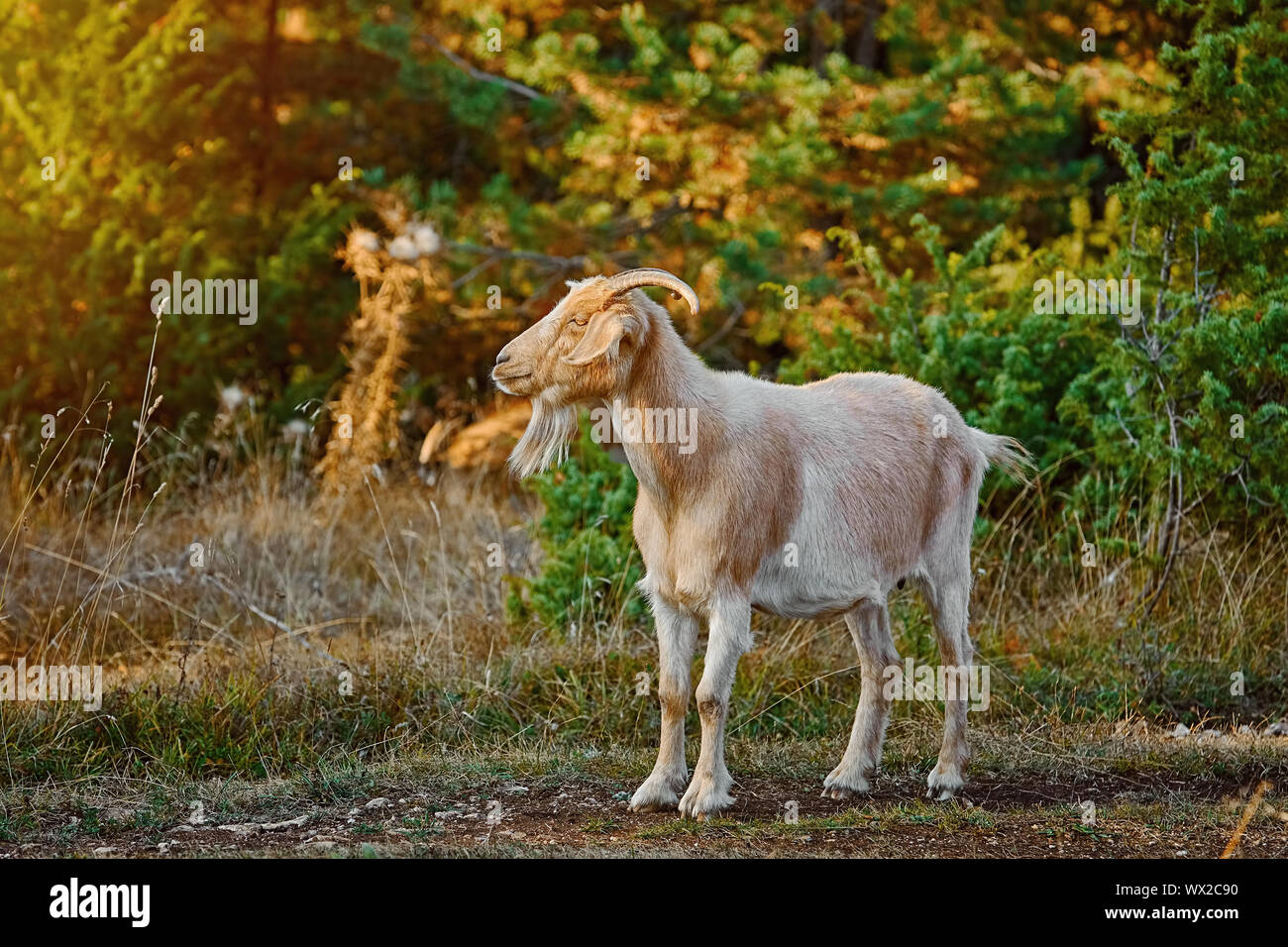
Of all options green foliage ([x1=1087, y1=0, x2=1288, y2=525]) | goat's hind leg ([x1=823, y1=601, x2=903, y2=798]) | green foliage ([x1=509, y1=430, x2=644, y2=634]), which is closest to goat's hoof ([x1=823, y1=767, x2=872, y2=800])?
goat's hind leg ([x1=823, y1=601, x2=903, y2=798])

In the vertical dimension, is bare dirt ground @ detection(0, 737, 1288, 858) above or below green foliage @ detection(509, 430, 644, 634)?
below

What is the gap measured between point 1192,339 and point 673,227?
723 cm

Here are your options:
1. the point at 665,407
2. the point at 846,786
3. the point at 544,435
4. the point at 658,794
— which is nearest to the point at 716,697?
the point at 658,794

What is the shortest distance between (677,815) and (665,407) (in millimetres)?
1624

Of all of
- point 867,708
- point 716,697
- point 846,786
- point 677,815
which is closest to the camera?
point 716,697

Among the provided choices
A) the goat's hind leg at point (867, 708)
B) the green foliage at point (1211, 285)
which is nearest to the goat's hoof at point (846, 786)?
the goat's hind leg at point (867, 708)

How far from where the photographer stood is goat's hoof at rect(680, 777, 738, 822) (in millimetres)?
5438

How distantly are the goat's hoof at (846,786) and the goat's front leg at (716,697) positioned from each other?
23.3 inches

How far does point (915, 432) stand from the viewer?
238 inches

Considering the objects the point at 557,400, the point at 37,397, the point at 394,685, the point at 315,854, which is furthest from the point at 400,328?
the point at 315,854

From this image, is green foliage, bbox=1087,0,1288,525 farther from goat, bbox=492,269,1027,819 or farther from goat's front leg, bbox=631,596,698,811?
goat's front leg, bbox=631,596,698,811

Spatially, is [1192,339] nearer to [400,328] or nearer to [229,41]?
[400,328]

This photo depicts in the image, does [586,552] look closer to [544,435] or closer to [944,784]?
[544,435]

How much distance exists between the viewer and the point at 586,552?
761 centimetres
